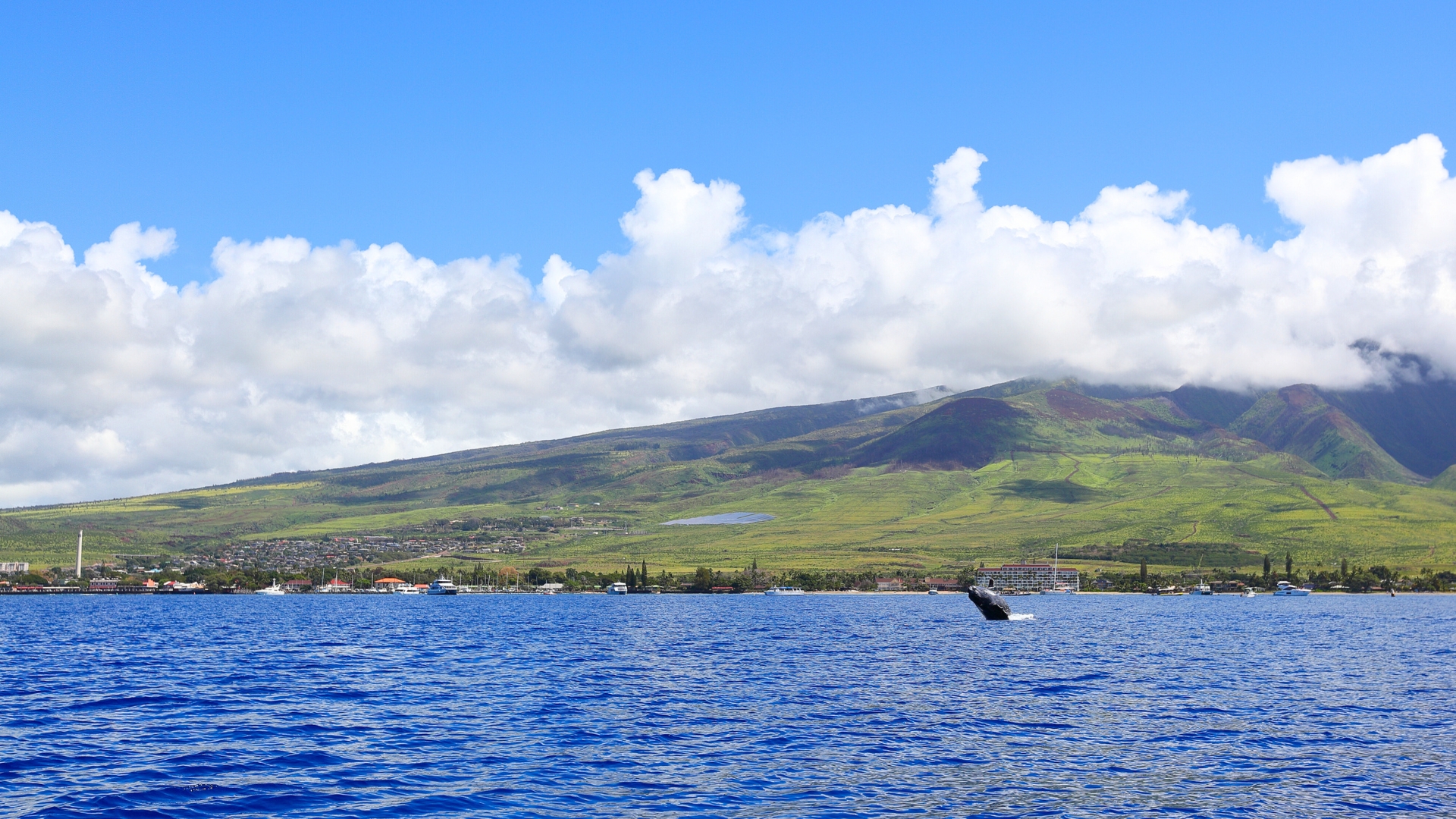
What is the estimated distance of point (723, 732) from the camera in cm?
6688

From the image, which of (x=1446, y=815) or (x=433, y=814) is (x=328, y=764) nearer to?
(x=433, y=814)

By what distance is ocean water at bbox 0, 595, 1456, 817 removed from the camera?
49.5 m

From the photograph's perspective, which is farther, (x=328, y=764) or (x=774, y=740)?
(x=774, y=740)

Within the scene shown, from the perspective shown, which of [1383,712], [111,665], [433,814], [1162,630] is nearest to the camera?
[433,814]

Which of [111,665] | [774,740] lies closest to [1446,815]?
[774,740]

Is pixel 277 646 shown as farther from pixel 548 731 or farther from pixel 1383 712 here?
pixel 1383 712

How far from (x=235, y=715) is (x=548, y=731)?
20719 mm

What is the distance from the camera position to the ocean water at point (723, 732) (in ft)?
162

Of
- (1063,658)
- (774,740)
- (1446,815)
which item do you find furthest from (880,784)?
(1063,658)

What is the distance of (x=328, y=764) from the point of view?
55.9m

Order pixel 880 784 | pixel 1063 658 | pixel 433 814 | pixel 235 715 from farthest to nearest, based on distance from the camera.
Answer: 1. pixel 1063 658
2. pixel 235 715
3. pixel 880 784
4. pixel 433 814

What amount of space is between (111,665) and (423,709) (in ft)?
156

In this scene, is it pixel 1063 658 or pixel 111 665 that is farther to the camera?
pixel 1063 658

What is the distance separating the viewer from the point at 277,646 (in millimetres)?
131000
